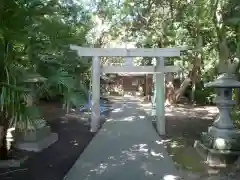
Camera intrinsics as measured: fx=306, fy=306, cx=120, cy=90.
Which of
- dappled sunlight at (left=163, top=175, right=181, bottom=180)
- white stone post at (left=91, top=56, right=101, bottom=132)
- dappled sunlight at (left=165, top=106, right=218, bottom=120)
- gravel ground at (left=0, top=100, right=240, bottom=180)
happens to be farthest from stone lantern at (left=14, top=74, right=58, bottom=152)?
dappled sunlight at (left=165, top=106, right=218, bottom=120)

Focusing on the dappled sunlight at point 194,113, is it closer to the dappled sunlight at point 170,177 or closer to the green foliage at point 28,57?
the dappled sunlight at point 170,177

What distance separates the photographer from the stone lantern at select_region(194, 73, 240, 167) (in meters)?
6.57

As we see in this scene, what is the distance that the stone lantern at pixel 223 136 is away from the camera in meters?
6.57

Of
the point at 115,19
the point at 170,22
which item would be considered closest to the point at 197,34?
the point at 170,22

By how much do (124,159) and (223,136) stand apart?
Result: 2281 mm

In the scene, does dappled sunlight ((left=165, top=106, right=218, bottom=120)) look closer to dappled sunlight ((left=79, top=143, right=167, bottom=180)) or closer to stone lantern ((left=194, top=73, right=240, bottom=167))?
A: stone lantern ((left=194, top=73, right=240, bottom=167))

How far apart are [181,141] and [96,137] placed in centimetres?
255

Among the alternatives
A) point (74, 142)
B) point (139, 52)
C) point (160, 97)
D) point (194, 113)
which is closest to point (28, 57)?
point (74, 142)

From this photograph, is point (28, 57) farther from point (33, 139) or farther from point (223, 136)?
point (223, 136)

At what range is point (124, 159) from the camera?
657cm

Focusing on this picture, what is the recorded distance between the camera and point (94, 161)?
6.37m

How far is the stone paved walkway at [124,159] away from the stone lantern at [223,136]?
37.1 inches

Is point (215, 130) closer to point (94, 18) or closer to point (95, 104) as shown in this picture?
point (95, 104)

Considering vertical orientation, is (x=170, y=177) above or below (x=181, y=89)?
below
